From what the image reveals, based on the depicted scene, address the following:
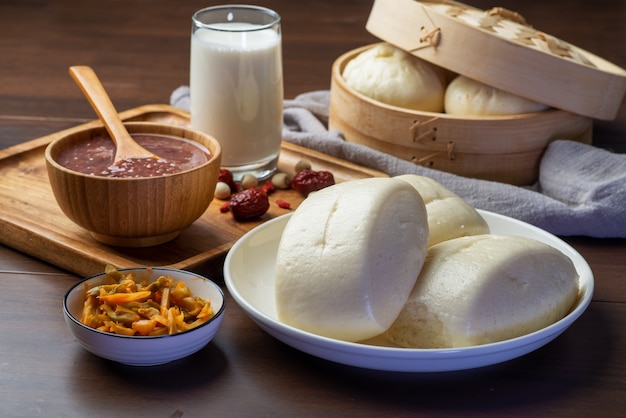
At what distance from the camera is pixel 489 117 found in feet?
5.63

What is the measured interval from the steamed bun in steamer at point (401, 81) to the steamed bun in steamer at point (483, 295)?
67cm

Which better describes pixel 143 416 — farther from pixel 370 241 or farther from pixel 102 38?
pixel 102 38

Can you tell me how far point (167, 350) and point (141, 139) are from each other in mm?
558

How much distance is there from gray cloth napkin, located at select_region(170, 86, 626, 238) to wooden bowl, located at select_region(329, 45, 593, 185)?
39mm

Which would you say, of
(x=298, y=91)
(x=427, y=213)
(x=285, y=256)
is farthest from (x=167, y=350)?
(x=298, y=91)

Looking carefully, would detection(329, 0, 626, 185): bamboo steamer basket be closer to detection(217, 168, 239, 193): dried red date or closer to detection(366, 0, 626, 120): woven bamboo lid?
detection(366, 0, 626, 120): woven bamboo lid

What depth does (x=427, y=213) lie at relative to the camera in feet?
4.09

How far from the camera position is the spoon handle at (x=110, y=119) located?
147 centimetres

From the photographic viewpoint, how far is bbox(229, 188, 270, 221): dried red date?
5.04 feet

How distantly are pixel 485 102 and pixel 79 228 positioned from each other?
78 centimetres

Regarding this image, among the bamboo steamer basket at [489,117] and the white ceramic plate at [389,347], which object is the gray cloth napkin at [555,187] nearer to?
the bamboo steamer basket at [489,117]

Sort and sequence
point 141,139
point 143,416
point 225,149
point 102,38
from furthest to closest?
point 102,38
point 225,149
point 141,139
point 143,416

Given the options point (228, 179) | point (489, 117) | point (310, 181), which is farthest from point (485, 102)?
point (228, 179)

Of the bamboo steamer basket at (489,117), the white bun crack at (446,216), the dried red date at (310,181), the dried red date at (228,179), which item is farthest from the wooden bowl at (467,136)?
the white bun crack at (446,216)
